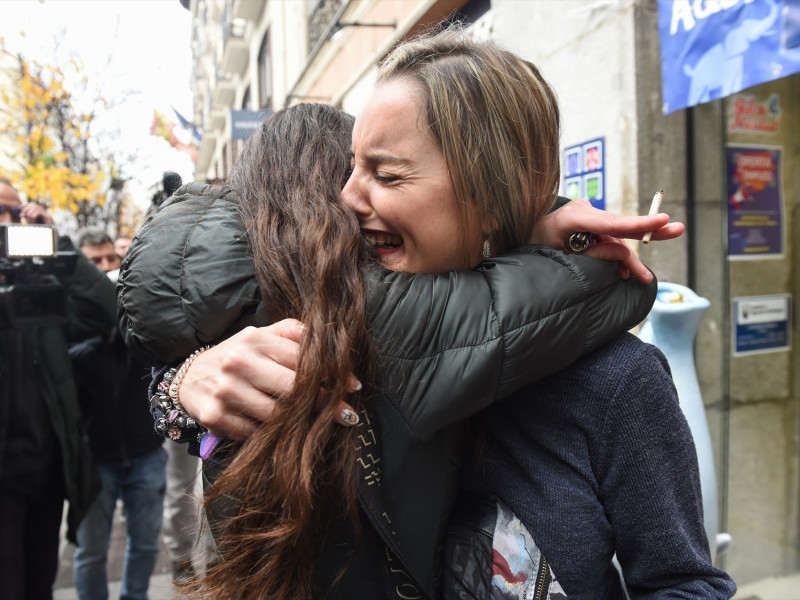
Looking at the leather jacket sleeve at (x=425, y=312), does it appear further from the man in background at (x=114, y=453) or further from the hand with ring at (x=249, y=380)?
the man in background at (x=114, y=453)

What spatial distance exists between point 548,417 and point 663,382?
221 millimetres

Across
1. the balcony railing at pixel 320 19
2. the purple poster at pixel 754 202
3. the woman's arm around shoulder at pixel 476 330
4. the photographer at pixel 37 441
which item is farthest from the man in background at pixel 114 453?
the balcony railing at pixel 320 19

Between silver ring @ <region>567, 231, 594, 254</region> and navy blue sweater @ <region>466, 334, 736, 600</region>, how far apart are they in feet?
0.62

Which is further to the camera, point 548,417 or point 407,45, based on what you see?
point 407,45

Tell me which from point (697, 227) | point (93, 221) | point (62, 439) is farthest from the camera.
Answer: point (93, 221)

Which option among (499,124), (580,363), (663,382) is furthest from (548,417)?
(499,124)

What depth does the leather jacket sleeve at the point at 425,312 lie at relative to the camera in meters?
1.01

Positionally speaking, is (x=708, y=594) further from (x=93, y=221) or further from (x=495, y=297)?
(x=93, y=221)

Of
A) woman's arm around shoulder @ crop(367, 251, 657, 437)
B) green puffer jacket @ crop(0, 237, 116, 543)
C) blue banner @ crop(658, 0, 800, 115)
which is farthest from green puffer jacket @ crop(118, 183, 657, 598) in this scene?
green puffer jacket @ crop(0, 237, 116, 543)

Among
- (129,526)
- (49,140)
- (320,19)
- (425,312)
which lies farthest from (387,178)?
(49,140)

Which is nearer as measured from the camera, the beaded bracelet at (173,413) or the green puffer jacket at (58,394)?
the beaded bracelet at (173,413)

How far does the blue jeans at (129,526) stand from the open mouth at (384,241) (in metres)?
2.88

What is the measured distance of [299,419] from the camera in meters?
0.98

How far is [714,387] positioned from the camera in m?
3.33
